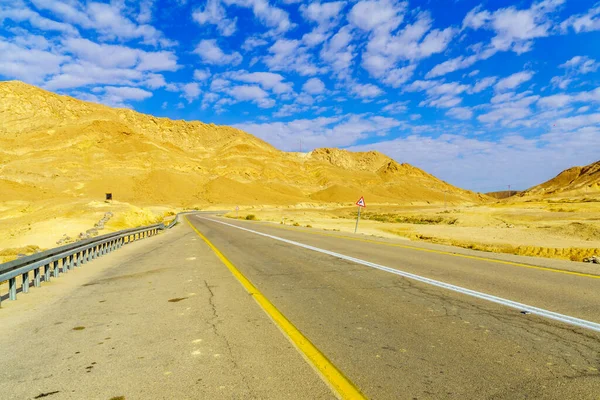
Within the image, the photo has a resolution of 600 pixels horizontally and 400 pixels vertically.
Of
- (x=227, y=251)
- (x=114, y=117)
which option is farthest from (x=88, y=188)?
(x=227, y=251)

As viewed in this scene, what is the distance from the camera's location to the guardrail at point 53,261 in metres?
7.29

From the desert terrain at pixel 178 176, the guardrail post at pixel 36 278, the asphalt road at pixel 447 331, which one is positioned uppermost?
the desert terrain at pixel 178 176

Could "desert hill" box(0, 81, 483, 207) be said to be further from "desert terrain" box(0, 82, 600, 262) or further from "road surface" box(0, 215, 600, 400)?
"road surface" box(0, 215, 600, 400)

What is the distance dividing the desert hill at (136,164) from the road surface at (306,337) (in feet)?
232

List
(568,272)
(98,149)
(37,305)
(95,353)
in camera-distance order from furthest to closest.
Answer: (98,149)
(568,272)
(37,305)
(95,353)

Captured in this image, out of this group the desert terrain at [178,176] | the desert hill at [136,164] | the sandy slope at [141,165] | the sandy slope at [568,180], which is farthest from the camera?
the sandy slope at [568,180]

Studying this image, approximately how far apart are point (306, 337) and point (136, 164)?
123843 mm

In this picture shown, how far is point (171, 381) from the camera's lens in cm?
357

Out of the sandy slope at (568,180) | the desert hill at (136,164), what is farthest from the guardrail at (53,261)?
the sandy slope at (568,180)

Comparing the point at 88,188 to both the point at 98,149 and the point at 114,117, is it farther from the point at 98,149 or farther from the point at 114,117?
the point at 114,117

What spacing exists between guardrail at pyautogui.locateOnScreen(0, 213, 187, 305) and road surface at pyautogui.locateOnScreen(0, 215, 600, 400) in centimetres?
43

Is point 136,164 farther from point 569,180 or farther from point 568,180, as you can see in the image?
point 568,180

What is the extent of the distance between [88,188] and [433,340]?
338 ft

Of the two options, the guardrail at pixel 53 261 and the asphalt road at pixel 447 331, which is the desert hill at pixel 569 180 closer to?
the asphalt road at pixel 447 331
